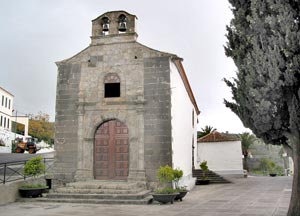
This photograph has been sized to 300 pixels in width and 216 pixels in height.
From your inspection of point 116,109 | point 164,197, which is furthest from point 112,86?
point 164,197

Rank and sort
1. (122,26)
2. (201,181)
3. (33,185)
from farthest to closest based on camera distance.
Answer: (201,181), (122,26), (33,185)

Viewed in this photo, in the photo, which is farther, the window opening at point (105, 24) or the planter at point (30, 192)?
the window opening at point (105, 24)

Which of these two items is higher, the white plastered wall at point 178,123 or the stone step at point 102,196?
the white plastered wall at point 178,123

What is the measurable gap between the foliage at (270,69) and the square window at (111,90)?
649 centimetres

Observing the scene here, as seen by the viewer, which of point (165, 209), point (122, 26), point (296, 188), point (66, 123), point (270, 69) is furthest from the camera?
point (122, 26)

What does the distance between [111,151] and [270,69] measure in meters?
7.58

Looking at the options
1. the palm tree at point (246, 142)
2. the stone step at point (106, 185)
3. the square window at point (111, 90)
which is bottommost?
the stone step at point (106, 185)

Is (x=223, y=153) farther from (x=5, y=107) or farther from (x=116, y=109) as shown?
(x=5, y=107)

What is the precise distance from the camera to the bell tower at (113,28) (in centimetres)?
1310

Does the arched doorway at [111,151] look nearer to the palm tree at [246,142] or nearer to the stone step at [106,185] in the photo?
the stone step at [106,185]

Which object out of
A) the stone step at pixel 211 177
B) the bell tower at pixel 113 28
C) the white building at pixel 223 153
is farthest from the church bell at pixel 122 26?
the white building at pixel 223 153

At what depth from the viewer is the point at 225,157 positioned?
24031 mm

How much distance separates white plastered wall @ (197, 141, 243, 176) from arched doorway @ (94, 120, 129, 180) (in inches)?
513

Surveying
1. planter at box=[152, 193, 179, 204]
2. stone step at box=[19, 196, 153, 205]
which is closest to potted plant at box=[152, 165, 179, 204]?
planter at box=[152, 193, 179, 204]
